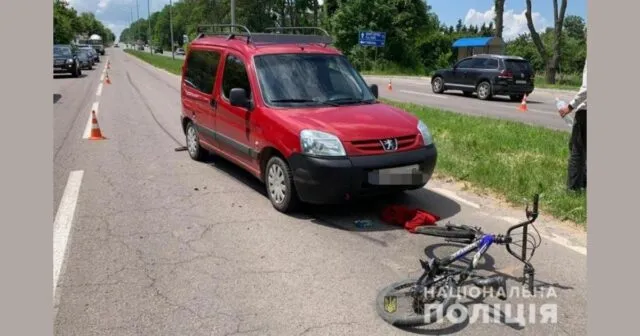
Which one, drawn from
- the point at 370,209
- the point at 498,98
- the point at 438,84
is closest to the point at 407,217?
the point at 370,209

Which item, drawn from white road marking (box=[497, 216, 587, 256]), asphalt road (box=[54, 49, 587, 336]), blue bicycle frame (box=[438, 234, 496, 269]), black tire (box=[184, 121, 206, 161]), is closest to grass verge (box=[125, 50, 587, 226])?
asphalt road (box=[54, 49, 587, 336])

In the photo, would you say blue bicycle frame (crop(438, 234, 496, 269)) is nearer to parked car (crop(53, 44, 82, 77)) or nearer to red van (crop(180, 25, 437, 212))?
red van (crop(180, 25, 437, 212))

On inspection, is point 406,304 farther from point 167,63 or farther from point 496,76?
point 167,63

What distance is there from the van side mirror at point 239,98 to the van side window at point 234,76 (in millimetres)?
133

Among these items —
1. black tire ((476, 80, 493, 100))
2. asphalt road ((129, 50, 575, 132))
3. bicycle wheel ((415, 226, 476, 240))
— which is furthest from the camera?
black tire ((476, 80, 493, 100))

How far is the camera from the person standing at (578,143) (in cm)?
584

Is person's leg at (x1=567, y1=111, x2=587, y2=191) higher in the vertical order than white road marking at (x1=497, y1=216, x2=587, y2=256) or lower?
higher

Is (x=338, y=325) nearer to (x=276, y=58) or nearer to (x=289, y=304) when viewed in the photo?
(x=289, y=304)

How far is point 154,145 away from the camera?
986 cm

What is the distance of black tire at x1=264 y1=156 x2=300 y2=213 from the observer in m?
5.63

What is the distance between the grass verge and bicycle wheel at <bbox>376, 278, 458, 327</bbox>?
2500 mm

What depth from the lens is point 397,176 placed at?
5.48 m

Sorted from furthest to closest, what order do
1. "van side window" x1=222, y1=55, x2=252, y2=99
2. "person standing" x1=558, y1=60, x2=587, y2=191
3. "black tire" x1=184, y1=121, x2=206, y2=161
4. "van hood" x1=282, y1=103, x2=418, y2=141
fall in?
"black tire" x1=184, y1=121, x2=206, y2=161 < "van side window" x1=222, y1=55, x2=252, y2=99 < "person standing" x1=558, y1=60, x2=587, y2=191 < "van hood" x1=282, y1=103, x2=418, y2=141

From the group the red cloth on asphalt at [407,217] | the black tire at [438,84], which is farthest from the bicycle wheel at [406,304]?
the black tire at [438,84]
